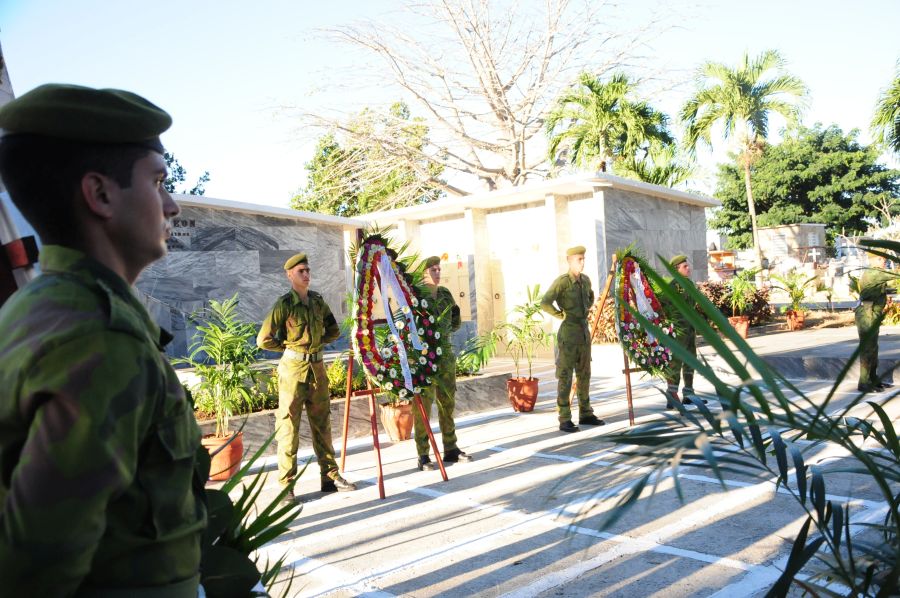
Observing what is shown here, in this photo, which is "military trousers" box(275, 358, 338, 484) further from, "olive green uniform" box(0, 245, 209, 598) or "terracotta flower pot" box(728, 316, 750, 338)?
"terracotta flower pot" box(728, 316, 750, 338)

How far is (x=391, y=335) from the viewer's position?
7.23 meters

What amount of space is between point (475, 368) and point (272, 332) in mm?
5185

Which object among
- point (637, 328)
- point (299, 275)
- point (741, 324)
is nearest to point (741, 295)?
point (741, 324)

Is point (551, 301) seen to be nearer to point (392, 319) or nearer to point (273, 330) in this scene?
point (392, 319)

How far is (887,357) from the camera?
1210 centimetres

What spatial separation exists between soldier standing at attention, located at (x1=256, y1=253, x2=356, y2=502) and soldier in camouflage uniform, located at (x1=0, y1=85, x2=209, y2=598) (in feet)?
17.4

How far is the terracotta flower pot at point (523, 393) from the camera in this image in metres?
10.7

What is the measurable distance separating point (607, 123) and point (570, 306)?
44.2ft

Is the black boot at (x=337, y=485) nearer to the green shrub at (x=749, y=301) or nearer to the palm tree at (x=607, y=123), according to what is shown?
the green shrub at (x=749, y=301)

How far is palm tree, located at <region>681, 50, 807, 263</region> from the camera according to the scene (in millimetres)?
23109

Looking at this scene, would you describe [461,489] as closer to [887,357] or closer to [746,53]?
[887,357]

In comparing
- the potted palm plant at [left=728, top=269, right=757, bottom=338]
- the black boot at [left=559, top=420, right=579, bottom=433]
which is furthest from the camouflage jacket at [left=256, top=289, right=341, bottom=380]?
the potted palm plant at [left=728, top=269, right=757, bottom=338]

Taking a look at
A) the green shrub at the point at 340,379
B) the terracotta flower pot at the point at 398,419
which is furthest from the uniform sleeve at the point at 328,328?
the green shrub at the point at 340,379

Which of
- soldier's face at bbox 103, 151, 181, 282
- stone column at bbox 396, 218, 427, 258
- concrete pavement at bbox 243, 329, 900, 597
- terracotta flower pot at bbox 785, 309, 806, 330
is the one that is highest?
stone column at bbox 396, 218, 427, 258
